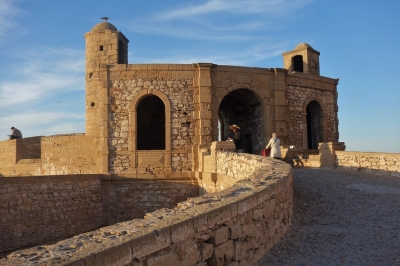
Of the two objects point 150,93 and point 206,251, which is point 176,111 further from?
point 206,251

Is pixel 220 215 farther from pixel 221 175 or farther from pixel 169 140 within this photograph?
pixel 169 140

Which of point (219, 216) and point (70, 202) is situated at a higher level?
point (219, 216)

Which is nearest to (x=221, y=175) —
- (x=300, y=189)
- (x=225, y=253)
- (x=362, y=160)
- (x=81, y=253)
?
(x=300, y=189)

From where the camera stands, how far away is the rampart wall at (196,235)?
2.52 metres

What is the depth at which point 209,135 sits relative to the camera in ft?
46.3

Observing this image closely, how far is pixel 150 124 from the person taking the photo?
763 inches

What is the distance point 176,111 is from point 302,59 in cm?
787

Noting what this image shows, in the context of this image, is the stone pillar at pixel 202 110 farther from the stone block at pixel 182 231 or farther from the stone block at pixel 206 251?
the stone block at pixel 182 231

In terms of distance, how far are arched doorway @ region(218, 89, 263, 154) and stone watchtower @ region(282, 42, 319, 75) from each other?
319cm

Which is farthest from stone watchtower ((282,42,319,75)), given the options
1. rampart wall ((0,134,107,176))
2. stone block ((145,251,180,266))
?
stone block ((145,251,180,266))

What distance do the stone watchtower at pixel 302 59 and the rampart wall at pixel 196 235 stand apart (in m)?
13.2

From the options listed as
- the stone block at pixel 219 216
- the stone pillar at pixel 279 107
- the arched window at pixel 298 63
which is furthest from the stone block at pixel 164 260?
the arched window at pixel 298 63

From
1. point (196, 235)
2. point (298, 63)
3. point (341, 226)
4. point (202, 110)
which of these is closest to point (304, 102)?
point (298, 63)

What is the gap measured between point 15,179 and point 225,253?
10487 mm
